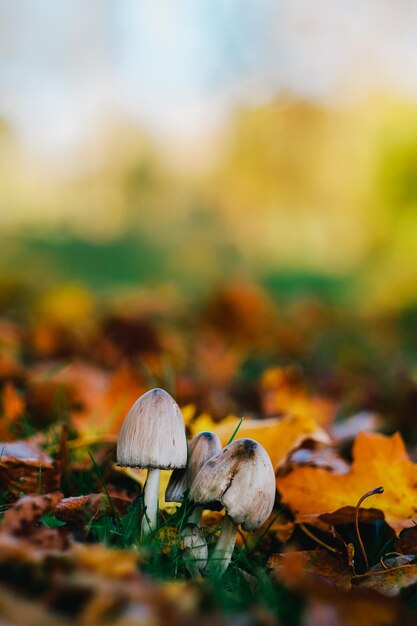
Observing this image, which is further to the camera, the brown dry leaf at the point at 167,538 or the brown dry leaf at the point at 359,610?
the brown dry leaf at the point at 167,538

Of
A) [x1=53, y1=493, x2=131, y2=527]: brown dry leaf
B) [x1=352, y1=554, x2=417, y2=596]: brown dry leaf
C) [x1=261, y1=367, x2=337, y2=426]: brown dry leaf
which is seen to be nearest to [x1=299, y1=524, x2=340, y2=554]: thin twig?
[x1=352, y1=554, x2=417, y2=596]: brown dry leaf

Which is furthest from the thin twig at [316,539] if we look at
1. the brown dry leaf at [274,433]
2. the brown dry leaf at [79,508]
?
the brown dry leaf at [79,508]

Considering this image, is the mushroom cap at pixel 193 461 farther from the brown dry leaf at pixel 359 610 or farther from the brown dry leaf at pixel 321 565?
the brown dry leaf at pixel 359 610

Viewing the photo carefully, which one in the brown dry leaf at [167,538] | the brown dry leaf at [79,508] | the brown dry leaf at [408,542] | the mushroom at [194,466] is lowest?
the brown dry leaf at [408,542]

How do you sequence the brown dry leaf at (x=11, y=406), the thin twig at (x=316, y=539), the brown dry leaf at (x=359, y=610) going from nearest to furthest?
1. the brown dry leaf at (x=359, y=610)
2. the thin twig at (x=316, y=539)
3. the brown dry leaf at (x=11, y=406)

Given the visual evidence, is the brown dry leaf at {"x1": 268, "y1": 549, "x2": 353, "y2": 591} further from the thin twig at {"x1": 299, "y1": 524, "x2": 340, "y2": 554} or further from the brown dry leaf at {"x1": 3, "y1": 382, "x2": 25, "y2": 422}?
the brown dry leaf at {"x1": 3, "y1": 382, "x2": 25, "y2": 422}

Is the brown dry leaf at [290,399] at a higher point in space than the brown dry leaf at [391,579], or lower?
lower

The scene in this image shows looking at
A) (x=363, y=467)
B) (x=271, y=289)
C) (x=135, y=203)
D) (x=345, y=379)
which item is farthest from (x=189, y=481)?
(x=135, y=203)

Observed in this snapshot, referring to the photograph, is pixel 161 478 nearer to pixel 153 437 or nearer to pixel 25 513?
pixel 153 437
